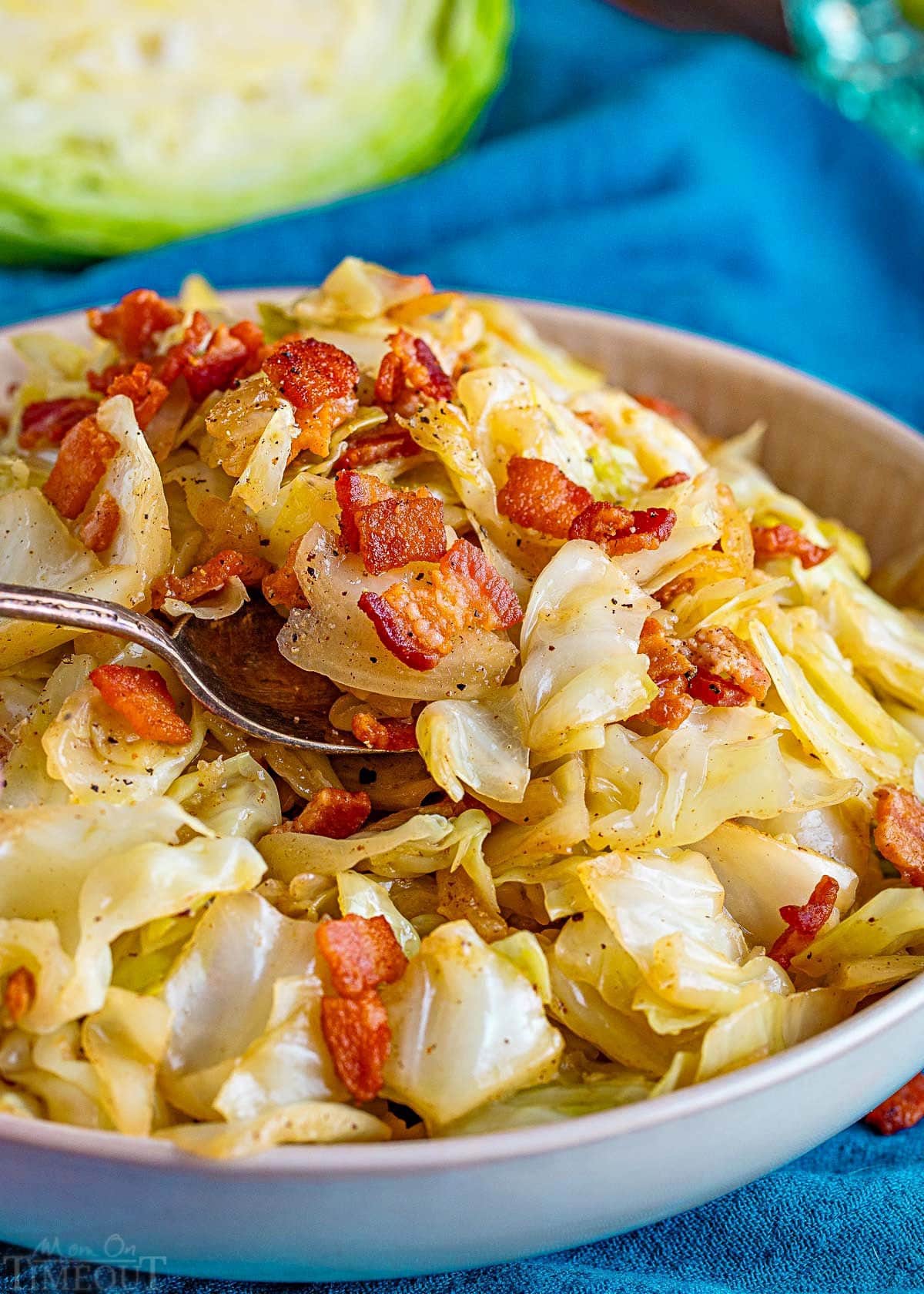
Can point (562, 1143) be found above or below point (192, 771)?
above

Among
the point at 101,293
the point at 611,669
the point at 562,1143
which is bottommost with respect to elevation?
the point at 101,293

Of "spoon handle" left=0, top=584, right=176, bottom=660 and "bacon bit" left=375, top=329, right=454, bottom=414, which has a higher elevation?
"bacon bit" left=375, top=329, right=454, bottom=414

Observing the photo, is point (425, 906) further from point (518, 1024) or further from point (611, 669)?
point (611, 669)

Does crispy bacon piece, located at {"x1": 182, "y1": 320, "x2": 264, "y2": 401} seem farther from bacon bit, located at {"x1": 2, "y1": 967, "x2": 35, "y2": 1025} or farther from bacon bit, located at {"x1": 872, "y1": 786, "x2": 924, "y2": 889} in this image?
bacon bit, located at {"x1": 872, "y1": 786, "x2": 924, "y2": 889}

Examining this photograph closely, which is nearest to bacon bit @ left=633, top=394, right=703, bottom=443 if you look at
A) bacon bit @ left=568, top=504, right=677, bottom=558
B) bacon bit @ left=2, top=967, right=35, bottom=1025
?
bacon bit @ left=568, top=504, right=677, bottom=558

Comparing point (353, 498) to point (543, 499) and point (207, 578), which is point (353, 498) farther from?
point (543, 499)

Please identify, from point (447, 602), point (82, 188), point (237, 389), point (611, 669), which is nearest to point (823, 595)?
point (611, 669)

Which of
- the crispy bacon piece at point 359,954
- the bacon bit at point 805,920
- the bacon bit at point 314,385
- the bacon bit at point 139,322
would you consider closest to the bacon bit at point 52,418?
the bacon bit at point 139,322

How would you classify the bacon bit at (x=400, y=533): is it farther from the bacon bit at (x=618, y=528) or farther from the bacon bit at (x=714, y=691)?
the bacon bit at (x=714, y=691)
